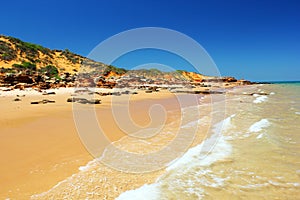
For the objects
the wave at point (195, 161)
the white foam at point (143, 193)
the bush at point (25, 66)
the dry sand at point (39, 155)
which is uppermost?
the bush at point (25, 66)

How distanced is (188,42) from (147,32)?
2522 millimetres

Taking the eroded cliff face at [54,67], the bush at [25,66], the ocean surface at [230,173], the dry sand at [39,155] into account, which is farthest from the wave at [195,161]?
the bush at [25,66]

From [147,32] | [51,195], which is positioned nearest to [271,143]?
[51,195]

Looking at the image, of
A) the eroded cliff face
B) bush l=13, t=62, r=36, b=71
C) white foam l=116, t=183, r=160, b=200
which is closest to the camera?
white foam l=116, t=183, r=160, b=200

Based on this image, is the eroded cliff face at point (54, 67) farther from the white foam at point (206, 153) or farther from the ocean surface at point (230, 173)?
the ocean surface at point (230, 173)

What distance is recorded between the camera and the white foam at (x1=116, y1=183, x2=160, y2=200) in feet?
10.5

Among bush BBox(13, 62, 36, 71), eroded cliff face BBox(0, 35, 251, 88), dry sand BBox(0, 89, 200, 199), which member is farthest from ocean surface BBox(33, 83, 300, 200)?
bush BBox(13, 62, 36, 71)

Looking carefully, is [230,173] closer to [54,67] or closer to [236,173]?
[236,173]

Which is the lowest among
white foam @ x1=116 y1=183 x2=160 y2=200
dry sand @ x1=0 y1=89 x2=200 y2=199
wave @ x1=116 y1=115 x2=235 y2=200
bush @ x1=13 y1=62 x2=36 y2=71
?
white foam @ x1=116 y1=183 x2=160 y2=200

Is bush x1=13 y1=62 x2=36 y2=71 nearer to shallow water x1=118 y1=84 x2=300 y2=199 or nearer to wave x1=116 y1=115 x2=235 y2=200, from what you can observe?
wave x1=116 y1=115 x2=235 y2=200

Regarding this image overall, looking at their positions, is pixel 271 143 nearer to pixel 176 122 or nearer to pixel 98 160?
pixel 176 122

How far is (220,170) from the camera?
4250 millimetres

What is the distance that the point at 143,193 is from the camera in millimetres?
3330

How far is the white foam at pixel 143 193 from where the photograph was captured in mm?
3197
